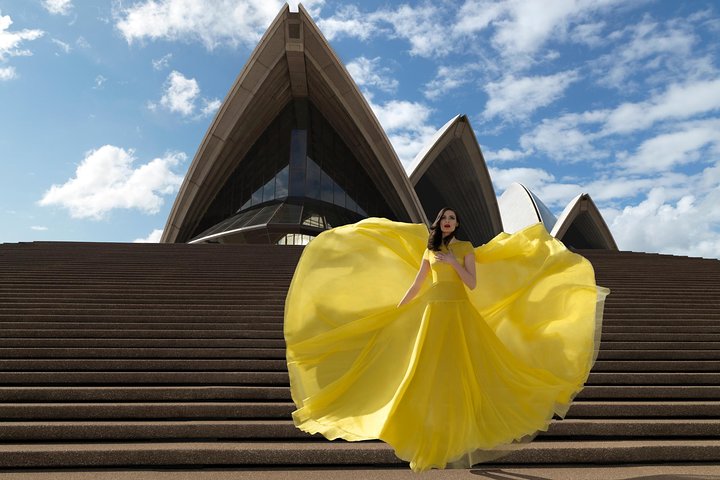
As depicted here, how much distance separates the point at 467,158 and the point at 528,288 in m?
25.5

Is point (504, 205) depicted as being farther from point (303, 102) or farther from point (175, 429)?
point (175, 429)

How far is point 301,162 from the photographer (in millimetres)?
25797

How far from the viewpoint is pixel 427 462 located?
2.33 metres

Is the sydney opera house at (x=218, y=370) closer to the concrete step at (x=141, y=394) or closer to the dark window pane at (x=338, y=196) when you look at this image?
the concrete step at (x=141, y=394)

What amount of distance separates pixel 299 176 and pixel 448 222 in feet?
76.3

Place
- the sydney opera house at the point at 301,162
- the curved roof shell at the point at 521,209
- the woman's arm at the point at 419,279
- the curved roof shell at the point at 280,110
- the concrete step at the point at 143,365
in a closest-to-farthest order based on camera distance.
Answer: the woman's arm at the point at 419,279 < the concrete step at the point at 143,365 < the curved roof shell at the point at 280,110 < the sydney opera house at the point at 301,162 < the curved roof shell at the point at 521,209

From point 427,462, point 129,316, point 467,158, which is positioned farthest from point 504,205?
point 427,462

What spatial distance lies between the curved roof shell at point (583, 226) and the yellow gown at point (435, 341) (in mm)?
27001

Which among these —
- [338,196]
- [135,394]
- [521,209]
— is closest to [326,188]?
[338,196]

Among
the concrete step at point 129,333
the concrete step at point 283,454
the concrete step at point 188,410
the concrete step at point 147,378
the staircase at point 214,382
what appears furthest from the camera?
the concrete step at point 129,333

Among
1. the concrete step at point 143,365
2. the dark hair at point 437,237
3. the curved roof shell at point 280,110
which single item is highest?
the curved roof shell at point 280,110

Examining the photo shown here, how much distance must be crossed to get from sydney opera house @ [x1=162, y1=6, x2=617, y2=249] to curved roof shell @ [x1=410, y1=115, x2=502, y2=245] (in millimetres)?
73

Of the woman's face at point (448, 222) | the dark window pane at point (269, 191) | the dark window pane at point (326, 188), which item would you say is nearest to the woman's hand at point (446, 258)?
the woman's face at point (448, 222)

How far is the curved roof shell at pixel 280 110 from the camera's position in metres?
21.6
